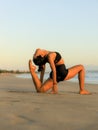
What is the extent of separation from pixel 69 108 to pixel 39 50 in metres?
2.90

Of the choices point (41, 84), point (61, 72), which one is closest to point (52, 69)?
point (61, 72)

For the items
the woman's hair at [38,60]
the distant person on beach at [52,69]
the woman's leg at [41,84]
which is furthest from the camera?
the woman's leg at [41,84]

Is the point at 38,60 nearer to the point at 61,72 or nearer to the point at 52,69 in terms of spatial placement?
the point at 52,69

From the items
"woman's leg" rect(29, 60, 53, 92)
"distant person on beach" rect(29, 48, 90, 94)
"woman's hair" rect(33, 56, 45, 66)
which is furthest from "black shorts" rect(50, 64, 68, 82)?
"woman's hair" rect(33, 56, 45, 66)

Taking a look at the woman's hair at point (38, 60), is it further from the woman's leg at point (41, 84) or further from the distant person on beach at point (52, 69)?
the woman's leg at point (41, 84)

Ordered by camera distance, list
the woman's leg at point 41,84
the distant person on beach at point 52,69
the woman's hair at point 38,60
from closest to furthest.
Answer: the distant person on beach at point 52,69, the woman's hair at point 38,60, the woman's leg at point 41,84

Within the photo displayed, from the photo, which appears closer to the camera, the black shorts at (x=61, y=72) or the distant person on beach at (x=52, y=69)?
the distant person on beach at (x=52, y=69)

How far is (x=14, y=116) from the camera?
3.89 m

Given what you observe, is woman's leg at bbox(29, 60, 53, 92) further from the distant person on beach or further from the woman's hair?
the woman's hair

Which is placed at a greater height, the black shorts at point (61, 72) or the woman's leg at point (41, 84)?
the black shorts at point (61, 72)

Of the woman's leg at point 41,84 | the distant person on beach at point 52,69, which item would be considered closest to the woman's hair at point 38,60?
the distant person on beach at point 52,69

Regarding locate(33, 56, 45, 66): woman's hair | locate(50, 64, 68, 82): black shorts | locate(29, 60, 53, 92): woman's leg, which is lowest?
locate(29, 60, 53, 92): woman's leg

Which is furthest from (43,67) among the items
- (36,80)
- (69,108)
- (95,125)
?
(95,125)

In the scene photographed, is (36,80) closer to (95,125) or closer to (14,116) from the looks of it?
(14,116)
